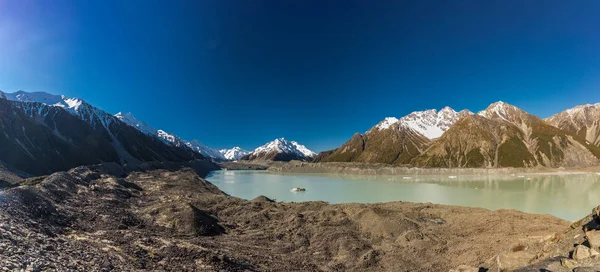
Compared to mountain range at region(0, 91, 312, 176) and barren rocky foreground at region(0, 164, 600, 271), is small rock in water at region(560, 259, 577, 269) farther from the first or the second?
mountain range at region(0, 91, 312, 176)

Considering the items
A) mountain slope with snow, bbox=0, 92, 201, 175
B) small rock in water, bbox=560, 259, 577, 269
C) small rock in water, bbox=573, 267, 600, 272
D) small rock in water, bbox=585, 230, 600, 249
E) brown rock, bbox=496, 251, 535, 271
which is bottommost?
brown rock, bbox=496, 251, 535, 271

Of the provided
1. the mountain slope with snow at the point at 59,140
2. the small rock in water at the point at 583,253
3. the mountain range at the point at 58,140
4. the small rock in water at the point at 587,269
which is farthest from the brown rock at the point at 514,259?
the mountain slope with snow at the point at 59,140

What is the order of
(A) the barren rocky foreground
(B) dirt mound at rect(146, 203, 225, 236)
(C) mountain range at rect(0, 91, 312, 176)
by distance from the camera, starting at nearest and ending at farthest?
(A) the barren rocky foreground → (B) dirt mound at rect(146, 203, 225, 236) → (C) mountain range at rect(0, 91, 312, 176)

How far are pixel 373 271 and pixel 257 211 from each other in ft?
66.6

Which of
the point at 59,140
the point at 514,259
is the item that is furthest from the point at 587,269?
the point at 59,140

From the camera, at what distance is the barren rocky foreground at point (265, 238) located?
45.3ft

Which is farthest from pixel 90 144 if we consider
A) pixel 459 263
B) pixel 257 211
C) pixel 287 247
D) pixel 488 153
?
pixel 488 153

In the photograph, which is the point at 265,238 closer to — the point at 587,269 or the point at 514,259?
the point at 514,259

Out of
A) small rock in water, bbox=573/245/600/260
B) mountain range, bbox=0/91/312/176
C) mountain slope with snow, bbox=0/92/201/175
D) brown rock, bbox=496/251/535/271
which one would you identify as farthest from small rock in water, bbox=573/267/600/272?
mountain slope with snow, bbox=0/92/201/175

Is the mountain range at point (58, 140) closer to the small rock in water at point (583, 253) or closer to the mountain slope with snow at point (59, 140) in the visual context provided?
the mountain slope with snow at point (59, 140)

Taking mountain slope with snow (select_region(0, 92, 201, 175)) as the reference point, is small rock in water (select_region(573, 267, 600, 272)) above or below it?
below

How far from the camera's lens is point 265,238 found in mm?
26391

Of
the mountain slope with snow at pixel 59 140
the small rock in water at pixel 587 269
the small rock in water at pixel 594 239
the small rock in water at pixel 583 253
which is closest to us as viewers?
the small rock in water at pixel 587 269

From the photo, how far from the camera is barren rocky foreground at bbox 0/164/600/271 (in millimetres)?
13797
